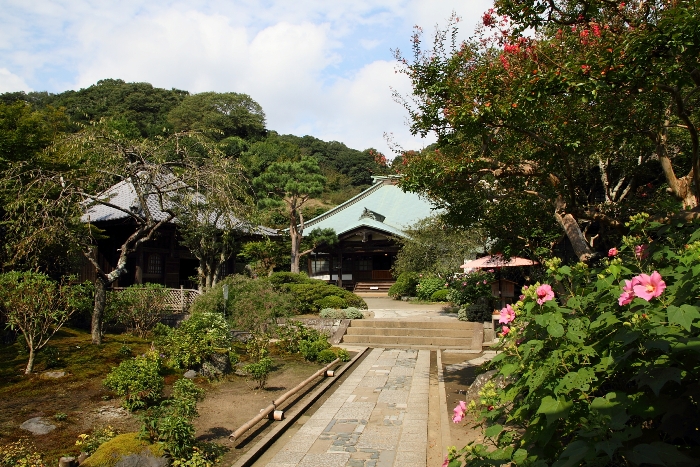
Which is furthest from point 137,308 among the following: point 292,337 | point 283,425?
point 283,425

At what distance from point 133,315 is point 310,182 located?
477 inches

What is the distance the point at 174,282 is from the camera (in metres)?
21.9

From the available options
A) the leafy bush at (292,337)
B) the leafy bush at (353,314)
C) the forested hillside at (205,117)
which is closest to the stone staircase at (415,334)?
the leafy bush at (353,314)

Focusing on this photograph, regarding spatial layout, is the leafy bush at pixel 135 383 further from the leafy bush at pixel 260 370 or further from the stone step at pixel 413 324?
the stone step at pixel 413 324

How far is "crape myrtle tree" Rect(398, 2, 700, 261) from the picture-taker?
5887mm

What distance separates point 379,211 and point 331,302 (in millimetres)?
17571

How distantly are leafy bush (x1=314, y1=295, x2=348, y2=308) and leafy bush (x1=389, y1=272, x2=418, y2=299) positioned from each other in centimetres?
852

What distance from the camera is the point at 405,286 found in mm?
27297

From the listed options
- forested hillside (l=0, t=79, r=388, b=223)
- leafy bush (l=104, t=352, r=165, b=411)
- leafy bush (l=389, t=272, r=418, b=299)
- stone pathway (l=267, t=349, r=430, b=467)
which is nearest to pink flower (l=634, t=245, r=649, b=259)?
stone pathway (l=267, t=349, r=430, b=467)

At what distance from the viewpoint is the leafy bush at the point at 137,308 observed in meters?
13.6

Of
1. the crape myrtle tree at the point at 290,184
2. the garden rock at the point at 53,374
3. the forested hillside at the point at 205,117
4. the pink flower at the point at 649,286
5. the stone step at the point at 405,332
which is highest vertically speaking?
the forested hillside at the point at 205,117

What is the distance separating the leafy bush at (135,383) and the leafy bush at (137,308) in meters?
7.65

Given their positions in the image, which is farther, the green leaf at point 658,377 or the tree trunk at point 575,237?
the tree trunk at point 575,237

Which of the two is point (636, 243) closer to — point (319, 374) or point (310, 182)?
point (319, 374)
